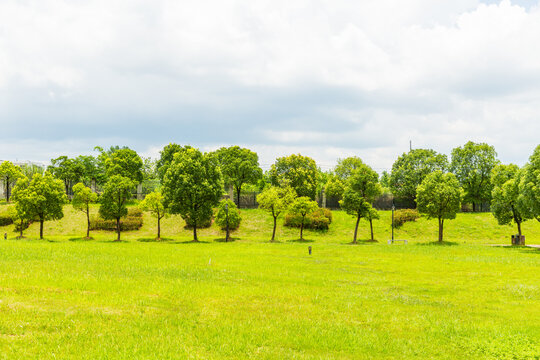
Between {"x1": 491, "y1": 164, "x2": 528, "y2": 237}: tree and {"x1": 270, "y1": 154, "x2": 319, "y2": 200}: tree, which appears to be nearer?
{"x1": 491, "y1": 164, "x2": 528, "y2": 237}: tree

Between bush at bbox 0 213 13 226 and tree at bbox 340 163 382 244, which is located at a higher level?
tree at bbox 340 163 382 244

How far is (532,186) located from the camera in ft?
128

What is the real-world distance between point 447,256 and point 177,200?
39.1 metres

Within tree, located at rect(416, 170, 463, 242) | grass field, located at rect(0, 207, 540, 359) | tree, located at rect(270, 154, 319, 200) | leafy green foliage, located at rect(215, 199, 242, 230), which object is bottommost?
grass field, located at rect(0, 207, 540, 359)

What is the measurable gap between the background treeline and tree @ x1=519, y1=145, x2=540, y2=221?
0.11 meters

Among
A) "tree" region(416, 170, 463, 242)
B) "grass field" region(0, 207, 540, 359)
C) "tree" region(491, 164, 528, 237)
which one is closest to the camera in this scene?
"grass field" region(0, 207, 540, 359)

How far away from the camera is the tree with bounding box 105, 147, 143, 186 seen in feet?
273

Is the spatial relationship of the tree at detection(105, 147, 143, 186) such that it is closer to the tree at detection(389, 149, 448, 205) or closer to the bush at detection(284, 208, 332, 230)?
the bush at detection(284, 208, 332, 230)

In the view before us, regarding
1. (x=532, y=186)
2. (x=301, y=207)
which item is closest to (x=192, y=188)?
(x=301, y=207)

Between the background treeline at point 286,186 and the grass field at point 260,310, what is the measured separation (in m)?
26.6

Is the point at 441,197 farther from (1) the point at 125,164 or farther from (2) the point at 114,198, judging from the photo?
(1) the point at 125,164

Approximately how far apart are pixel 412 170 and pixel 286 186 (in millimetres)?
32667

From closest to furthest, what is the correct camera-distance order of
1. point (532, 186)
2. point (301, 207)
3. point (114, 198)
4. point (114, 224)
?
point (532, 186), point (114, 198), point (301, 207), point (114, 224)

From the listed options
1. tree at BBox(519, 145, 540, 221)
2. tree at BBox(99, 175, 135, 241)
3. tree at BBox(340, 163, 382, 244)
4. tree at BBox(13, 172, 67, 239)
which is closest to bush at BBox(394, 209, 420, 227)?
tree at BBox(340, 163, 382, 244)
